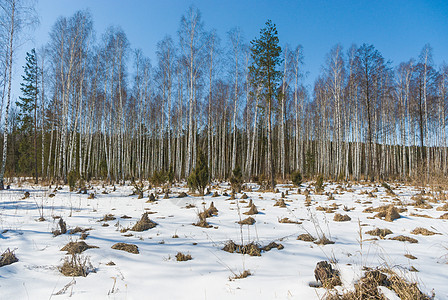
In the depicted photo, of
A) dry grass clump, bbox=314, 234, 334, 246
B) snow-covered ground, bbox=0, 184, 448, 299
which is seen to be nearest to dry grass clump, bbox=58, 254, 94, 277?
snow-covered ground, bbox=0, 184, 448, 299

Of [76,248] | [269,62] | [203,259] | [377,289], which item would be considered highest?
[269,62]

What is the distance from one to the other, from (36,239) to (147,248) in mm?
2216

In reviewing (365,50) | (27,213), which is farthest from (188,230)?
(365,50)

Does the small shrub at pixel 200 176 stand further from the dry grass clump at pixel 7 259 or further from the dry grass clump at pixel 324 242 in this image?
the dry grass clump at pixel 7 259

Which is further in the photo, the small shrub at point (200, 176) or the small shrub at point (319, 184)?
the small shrub at point (319, 184)

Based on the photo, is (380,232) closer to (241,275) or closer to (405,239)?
(405,239)

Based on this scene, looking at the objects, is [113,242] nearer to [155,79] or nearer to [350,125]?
[155,79]

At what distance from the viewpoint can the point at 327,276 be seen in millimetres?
2318

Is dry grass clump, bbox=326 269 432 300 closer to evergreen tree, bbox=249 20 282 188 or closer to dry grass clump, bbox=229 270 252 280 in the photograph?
dry grass clump, bbox=229 270 252 280

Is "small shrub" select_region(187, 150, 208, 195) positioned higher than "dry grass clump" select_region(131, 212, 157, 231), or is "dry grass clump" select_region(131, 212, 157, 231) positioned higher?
"small shrub" select_region(187, 150, 208, 195)

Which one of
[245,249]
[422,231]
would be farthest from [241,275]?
[422,231]

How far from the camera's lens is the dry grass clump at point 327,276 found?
2.19 m

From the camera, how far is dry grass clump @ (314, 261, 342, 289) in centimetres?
219

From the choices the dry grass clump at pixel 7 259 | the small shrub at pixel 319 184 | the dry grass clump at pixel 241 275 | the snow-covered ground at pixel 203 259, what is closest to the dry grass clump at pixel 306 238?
the snow-covered ground at pixel 203 259
